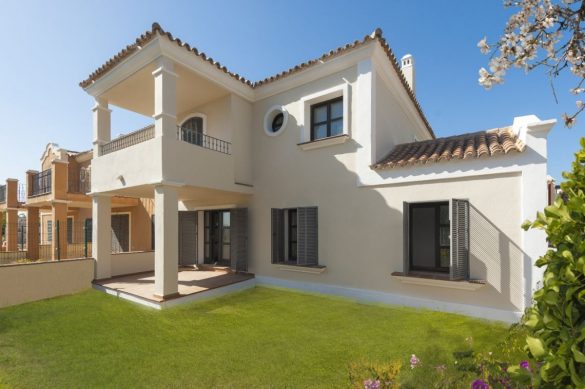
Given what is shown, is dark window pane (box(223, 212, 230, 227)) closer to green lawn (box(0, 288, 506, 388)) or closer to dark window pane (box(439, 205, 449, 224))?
green lawn (box(0, 288, 506, 388))

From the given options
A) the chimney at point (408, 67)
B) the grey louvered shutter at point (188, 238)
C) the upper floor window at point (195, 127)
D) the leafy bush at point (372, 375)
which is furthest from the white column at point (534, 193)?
the grey louvered shutter at point (188, 238)

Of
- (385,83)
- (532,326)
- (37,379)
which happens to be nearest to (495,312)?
(532,326)

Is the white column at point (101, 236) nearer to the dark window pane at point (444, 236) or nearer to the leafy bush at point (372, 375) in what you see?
the leafy bush at point (372, 375)

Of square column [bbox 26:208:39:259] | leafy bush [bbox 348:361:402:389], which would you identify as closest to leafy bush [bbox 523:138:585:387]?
leafy bush [bbox 348:361:402:389]

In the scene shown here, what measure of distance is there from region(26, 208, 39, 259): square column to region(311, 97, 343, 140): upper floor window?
15.0m

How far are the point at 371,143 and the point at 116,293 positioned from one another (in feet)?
27.1

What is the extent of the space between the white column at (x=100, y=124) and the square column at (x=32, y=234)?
28.3 feet

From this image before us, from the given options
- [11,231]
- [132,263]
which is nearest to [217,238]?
[132,263]

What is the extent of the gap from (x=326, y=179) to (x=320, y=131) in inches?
64.1

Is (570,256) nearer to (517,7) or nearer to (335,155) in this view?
(517,7)

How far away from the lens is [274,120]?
32.3 feet

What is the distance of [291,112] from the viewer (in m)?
9.10

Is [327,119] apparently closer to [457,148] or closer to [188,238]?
[457,148]

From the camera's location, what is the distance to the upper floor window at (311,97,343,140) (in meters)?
8.56
